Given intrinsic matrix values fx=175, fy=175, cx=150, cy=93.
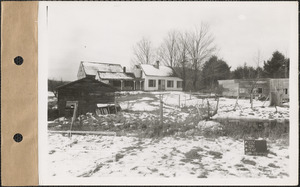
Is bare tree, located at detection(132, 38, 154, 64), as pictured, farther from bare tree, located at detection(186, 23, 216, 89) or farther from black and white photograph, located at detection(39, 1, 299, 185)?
bare tree, located at detection(186, 23, 216, 89)

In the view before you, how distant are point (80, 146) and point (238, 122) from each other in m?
1.06

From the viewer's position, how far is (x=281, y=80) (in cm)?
114

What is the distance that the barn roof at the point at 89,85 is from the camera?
1.17m

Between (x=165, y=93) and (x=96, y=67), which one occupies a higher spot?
(x=96, y=67)

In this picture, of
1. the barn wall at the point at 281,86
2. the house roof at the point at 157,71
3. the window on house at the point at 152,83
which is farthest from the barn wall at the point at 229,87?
the window on house at the point at 152,83

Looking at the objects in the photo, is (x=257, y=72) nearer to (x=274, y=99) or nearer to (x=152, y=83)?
(x=274, y=99)

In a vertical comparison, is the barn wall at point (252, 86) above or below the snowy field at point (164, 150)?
above

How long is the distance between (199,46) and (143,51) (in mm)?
377

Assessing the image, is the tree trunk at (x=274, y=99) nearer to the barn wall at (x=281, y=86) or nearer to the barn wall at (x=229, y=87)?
the barn wall at (x=281, y=86)

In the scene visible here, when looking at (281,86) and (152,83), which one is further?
(152,83)

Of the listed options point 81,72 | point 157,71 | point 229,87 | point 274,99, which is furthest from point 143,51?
point 274,99

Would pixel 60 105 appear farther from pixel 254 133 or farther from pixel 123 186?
pixel 254 133

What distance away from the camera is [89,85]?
119 centimetres

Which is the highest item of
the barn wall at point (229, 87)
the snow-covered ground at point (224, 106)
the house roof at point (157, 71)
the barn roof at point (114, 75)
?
the house roof at point (157, 71)
